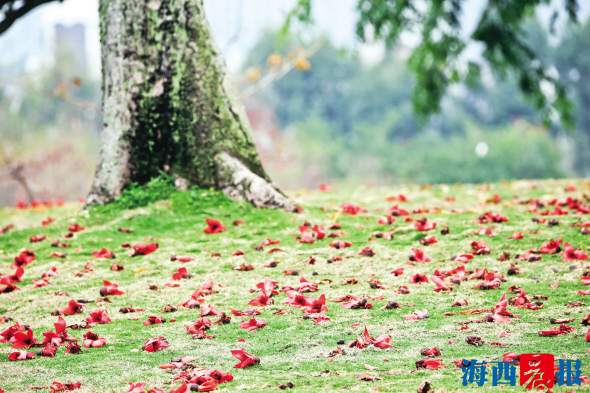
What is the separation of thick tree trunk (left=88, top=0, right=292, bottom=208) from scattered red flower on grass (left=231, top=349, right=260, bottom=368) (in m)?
3.89

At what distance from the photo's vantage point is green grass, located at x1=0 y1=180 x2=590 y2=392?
3.72 meters

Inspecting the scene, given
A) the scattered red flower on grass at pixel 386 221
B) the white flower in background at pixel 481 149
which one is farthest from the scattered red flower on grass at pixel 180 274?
the white flower in background at pixel 481 149

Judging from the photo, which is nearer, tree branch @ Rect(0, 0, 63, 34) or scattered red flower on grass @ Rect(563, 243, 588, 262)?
scattered red flower on grass @ Rect(563, 243, 588, 262)

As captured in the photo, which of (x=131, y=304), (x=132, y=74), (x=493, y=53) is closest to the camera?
(x=131, y=304)

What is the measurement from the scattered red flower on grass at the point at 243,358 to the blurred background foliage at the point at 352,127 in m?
20.4

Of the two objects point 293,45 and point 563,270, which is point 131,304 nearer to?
point 563,270

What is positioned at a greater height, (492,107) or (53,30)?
(53,30)

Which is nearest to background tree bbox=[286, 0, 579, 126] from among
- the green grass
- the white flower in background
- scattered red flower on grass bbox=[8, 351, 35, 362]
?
the green grass

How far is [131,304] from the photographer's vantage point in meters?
5.27

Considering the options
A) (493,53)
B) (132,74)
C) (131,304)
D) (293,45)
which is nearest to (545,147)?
(293,45)

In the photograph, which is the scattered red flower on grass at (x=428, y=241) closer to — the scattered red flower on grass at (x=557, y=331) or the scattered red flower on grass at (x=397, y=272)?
the scattered red flower on grass at (x=397, y=272)

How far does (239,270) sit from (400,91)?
42.8 metres

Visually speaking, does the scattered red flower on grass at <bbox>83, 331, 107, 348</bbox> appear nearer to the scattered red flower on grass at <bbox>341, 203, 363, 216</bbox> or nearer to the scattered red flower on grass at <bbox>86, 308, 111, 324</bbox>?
the scattered red flower on grass at <bbox>86, 308, 111, 324</bbox>

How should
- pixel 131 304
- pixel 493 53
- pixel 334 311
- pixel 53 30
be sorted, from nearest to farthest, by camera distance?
pixel 334 311 → pixel 131 304 → pixel 493 53 → pixel 53 30
